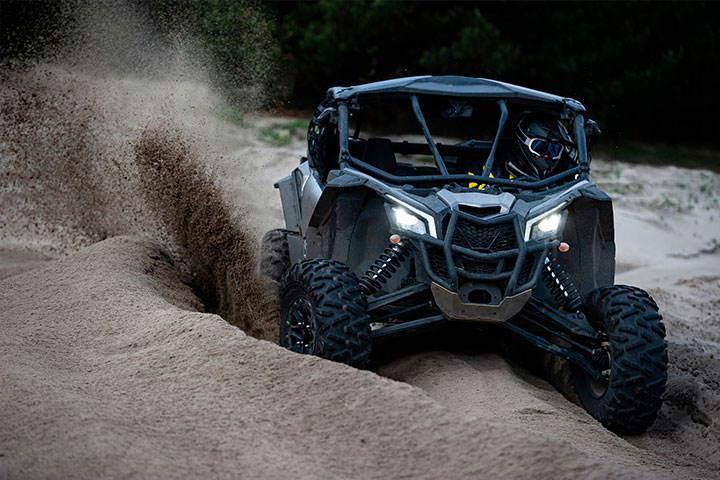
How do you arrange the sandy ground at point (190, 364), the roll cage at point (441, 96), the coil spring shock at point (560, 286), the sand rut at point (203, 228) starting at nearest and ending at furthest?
the sandy ground at point (190, 364) < the coil spring shock at point (560, 286) < the roll cage at point (441, 96) < the sand rut at point (203, 228)

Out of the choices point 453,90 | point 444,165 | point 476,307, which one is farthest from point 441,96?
point 476,307

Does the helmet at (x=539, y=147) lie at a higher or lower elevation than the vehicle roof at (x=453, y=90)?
lower

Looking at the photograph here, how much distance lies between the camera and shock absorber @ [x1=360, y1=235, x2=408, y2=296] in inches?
225

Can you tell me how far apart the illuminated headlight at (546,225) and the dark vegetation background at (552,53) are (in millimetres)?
10547

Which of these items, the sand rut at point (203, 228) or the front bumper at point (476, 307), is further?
the sand rut at point (203, 228)

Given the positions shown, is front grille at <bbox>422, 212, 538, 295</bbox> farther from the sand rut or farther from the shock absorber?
the sand rut

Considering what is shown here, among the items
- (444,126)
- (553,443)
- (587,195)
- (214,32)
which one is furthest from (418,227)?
(444,126)

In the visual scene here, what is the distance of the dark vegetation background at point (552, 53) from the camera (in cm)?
1978

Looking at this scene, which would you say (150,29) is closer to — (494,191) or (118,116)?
(118,116)

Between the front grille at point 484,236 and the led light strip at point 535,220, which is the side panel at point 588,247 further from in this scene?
the front grille at point 484,236

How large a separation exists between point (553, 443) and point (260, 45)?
30.9 ft

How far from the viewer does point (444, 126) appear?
1927cm

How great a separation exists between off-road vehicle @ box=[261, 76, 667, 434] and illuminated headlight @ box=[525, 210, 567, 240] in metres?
0.01

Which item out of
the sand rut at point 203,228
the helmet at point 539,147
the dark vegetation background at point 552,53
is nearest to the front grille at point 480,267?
the helmet at point 539,147
